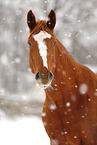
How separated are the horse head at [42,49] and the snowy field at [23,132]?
11.7 feet

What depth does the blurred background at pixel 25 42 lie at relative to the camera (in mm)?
6773

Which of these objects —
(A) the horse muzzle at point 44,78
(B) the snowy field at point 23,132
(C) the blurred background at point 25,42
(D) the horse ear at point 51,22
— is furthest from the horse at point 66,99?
(C) the blurred background at point 25,42

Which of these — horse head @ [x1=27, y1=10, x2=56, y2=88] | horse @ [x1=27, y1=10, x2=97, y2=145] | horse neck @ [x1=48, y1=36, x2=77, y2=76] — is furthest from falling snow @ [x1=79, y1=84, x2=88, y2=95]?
horse head @ [x1=27, y1=10, x2=56, y2=88]

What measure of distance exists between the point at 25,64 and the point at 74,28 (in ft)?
7.94

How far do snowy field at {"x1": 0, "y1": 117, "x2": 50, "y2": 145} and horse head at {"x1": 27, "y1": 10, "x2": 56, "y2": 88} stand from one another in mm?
3555

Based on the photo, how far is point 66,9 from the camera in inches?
280

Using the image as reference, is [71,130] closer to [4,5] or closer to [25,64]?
[25,64]

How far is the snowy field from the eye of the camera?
5.05 m

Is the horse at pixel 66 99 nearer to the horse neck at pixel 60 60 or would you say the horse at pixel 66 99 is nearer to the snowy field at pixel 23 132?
the horse neck at pixel 60 60

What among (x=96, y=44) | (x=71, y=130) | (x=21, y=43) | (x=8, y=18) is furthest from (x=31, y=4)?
(x=71, y=130)

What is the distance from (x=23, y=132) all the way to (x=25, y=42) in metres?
3.52

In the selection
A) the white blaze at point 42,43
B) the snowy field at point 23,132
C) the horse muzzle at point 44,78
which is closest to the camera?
the horse muzzle at point 44,78

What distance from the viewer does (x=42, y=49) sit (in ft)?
6.15

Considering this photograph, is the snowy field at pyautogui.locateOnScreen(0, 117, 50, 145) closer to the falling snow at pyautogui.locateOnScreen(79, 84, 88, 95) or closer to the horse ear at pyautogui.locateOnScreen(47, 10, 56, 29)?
the falling snow at pyautogui.locateOnScreen(79, 84, 88, 95)
